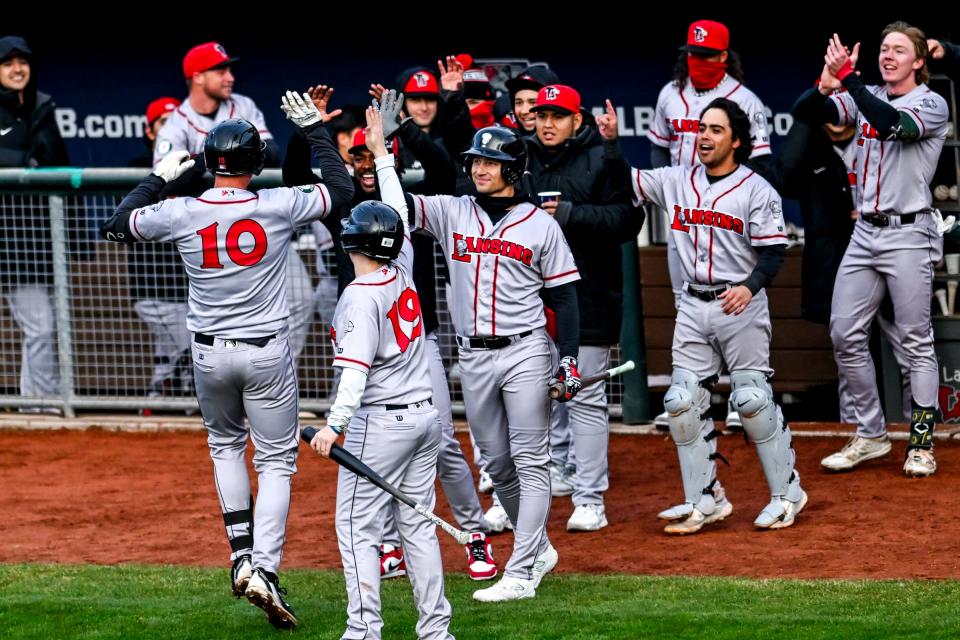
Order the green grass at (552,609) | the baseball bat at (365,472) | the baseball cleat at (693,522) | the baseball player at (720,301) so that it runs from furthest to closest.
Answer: the baseball cleat at (693,522) < the baseball player at (720,301) < the green grass at (552,609) < the baseball bat at (365,472)

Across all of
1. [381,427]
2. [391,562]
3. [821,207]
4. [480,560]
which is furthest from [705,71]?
[381,427]

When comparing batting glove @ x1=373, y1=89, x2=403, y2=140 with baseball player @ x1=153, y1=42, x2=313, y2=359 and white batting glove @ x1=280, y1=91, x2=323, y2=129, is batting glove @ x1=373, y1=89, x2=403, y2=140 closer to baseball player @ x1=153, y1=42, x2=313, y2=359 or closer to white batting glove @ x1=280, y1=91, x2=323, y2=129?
white batting glove @ x1=280, y1=91, x2=323, y2=129

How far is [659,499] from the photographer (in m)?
7.82

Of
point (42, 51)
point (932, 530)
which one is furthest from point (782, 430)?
point (42, 51)

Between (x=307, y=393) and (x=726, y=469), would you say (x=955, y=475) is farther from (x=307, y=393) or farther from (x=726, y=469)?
(x=307, y=393)

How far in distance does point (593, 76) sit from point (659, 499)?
3.89 m

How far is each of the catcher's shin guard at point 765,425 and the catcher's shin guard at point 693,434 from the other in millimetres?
164

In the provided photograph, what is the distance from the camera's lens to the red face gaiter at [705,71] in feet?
27.9

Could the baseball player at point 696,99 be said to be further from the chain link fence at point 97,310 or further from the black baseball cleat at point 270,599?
the black baseball cleat at point 270,599

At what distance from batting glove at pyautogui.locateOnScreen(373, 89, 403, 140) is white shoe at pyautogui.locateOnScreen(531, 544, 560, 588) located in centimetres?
178

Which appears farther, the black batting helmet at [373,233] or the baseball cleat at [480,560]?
the baseball cleat at [480,560]

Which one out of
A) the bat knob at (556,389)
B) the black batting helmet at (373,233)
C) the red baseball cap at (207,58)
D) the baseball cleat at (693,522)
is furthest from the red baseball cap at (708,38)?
the black batting helmet at (373,233)

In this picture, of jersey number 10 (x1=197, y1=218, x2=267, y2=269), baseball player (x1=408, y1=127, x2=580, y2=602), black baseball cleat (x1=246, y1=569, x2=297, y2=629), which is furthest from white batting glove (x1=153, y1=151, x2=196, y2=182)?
black baseball cleat (x1=246, y1=569, x2=297, y2=629)

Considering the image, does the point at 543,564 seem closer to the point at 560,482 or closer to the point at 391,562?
the point at 391,562
